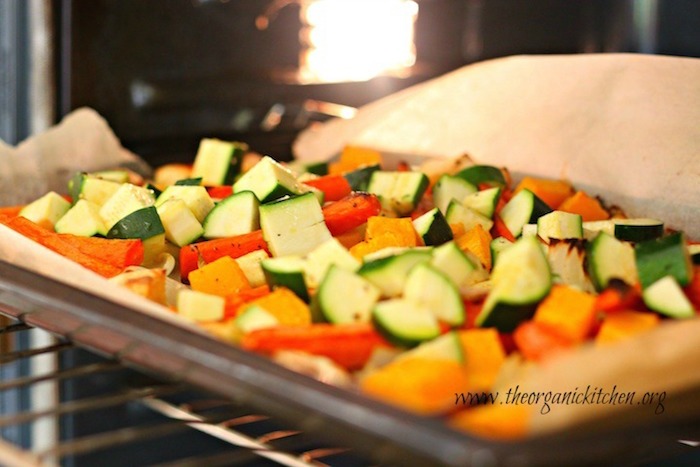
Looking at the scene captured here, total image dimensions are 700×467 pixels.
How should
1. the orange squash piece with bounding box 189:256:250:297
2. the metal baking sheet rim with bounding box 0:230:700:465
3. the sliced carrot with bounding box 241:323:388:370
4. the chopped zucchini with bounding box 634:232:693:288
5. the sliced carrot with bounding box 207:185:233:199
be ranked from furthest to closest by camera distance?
the sliced carrot with bounding box 207:185:233:199 < the orange squash piece with bounding box 189:256:250:297 < the chopped zucchini with bounding box 634:232:693:288 < the sliced carrot with bounding box 241:323:388:370 < the metal baking sheet rim with bounding box 0:230:700:465

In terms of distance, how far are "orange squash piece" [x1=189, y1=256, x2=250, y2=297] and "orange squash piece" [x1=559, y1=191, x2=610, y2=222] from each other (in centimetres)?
57

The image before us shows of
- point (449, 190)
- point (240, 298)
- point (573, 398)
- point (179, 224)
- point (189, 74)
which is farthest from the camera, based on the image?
point (189, 74)

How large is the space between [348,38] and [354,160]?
52 centimetres

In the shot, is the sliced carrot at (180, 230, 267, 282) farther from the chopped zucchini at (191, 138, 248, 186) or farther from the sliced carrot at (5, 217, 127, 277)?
the chopped zucchini at (191, 138, 248, 186)

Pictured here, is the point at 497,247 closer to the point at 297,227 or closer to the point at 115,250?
the point at 297,227

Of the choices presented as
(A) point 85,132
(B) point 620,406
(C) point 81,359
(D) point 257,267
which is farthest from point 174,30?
(B) point 620,406

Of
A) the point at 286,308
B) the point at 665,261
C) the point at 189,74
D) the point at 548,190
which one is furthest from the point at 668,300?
the point at 189,74

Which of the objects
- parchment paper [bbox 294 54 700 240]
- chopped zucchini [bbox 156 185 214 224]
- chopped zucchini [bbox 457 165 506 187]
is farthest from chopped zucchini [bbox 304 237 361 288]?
parchment paper [bbox 294 54 700 240]

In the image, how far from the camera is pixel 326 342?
0.99 metres

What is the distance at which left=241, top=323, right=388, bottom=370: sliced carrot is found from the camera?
38.9 inches

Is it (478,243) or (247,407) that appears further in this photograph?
(478,243)

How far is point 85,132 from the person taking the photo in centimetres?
185

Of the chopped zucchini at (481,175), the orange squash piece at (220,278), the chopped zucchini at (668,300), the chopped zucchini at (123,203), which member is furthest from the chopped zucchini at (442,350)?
the chopped zucchini at (481,175)

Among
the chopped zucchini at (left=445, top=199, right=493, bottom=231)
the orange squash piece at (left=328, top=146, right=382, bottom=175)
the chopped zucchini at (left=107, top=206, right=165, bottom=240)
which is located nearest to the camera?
the chopped zucchini at (left=107, top=206, right=165, bottom=240)
